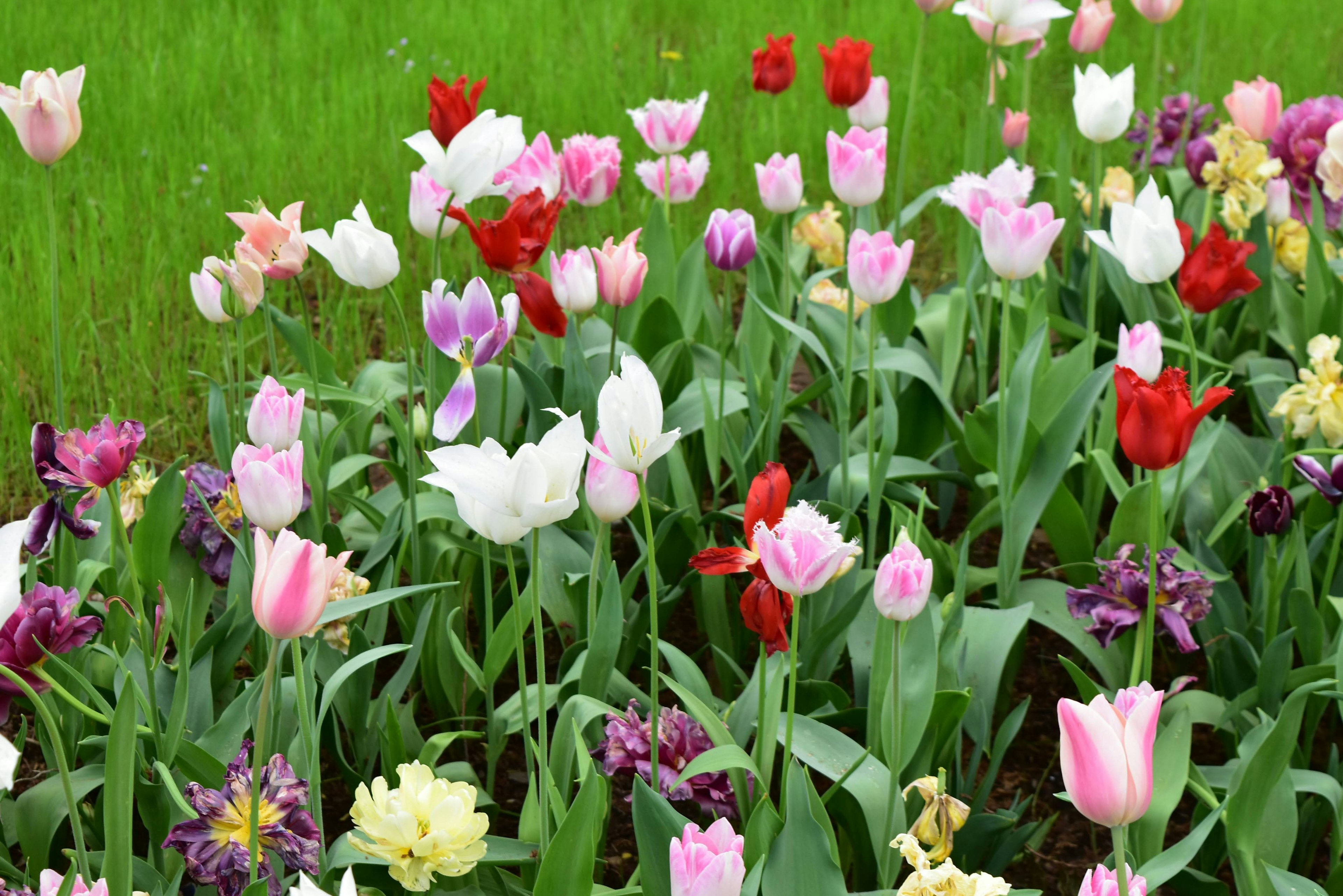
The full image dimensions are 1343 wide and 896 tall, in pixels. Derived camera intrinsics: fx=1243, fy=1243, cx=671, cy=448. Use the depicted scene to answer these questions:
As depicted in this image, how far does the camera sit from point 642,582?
77.5 inches

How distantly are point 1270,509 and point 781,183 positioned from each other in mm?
872

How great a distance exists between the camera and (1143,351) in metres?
1.55

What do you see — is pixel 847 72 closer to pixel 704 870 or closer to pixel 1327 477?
pixel 1327 477

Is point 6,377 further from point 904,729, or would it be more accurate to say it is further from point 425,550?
point 904,729

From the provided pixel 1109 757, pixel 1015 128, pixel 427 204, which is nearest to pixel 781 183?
pixel 427 204

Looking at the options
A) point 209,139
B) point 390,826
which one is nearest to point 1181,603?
point 390,826

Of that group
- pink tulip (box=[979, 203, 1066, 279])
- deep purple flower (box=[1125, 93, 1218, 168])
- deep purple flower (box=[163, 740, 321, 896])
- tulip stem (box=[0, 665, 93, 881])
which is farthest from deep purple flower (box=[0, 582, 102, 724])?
deep purple flower (box=[1125, 93, 1218, 168])

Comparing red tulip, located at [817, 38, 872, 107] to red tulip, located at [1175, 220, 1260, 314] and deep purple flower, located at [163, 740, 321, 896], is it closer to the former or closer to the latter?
red tulip, located at [1175, 220, 1260, 314]

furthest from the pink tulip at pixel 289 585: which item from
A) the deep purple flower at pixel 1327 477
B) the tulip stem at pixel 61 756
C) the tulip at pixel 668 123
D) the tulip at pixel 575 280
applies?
the tulip at pixel 668 123

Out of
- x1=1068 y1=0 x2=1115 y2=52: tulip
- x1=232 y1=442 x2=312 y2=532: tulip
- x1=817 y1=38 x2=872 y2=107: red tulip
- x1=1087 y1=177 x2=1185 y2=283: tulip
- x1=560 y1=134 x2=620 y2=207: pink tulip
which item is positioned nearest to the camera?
x1=232 y1=442 x2=312 y2=532: tulip

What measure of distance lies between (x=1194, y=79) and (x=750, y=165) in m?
1.10

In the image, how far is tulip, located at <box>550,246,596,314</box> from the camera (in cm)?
167

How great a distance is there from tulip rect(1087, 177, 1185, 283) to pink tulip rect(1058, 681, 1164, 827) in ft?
2.59

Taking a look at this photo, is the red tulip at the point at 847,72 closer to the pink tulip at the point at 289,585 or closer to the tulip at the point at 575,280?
the tulip at the point at 575,280
